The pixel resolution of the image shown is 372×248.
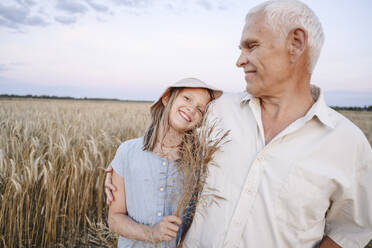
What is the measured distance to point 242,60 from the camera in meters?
1.36

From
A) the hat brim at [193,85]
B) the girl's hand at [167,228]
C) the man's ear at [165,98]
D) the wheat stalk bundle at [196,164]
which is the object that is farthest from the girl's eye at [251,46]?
the girl's hand at [167,228]

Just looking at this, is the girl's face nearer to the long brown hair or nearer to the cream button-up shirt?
the long brown hair

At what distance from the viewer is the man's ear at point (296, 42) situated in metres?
1.29

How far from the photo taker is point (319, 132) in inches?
47.6

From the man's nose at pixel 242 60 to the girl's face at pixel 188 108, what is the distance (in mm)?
285

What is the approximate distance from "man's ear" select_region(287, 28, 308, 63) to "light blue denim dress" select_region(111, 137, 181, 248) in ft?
3.04

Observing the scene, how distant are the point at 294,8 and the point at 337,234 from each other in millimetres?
1228

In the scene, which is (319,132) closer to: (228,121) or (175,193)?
(228,121)

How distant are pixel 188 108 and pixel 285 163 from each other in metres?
0.61

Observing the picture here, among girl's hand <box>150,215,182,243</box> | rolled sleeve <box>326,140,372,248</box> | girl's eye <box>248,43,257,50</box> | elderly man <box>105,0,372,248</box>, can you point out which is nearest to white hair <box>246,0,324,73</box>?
elderly man <box>105,0,372,248</box>

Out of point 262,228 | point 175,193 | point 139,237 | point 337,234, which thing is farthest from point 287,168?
point 139,237

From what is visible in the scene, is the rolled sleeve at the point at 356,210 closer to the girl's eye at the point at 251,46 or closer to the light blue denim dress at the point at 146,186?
the girl's eye at the point at 251,46

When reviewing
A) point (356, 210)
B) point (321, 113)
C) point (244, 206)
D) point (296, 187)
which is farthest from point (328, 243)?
point (321, 113)

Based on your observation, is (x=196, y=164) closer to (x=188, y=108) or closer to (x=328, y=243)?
(x=188, y=108)
